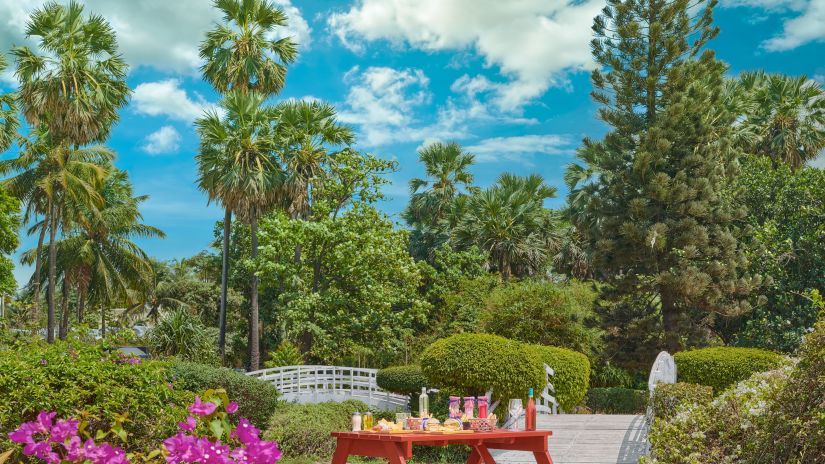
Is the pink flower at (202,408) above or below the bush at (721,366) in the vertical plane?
below

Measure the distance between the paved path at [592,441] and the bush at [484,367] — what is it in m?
0.87

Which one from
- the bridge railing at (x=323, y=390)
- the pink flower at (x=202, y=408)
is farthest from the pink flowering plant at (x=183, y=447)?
the bridge railing at (x=323, y=390)

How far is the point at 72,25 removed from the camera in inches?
1027

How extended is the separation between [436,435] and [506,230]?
70.9 ft

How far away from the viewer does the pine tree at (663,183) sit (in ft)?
71.1

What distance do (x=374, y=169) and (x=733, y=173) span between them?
411 inches

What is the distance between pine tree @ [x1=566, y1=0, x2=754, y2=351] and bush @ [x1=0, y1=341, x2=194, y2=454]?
16995 mm

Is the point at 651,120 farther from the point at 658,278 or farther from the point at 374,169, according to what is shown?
the point at 374,169

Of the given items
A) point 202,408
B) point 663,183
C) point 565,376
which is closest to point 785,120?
point 663,183

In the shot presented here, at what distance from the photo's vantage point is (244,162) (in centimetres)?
2434

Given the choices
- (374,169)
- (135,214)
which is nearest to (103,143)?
(135,214)

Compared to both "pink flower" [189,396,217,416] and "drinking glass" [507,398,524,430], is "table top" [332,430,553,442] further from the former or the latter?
"pink flower" [189,396,217,416]

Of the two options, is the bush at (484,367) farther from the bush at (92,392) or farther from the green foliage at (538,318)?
the green foliage at (538,318)

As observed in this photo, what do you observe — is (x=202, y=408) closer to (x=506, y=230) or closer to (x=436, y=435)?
(x=436, y=435)
